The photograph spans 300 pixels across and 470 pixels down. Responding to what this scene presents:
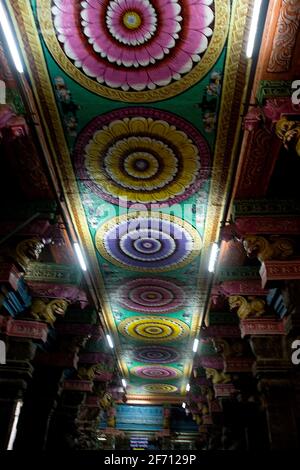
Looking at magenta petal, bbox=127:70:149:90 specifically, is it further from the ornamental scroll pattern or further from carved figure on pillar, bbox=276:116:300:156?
carved figure on pillar, bbox=276:116:300:156

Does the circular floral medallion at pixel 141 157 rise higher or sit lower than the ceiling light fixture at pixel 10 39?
higher

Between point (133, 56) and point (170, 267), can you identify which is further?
point (170, 267)

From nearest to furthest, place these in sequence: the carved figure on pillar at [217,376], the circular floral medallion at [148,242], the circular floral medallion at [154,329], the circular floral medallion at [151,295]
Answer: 1. the circular floral medallion at [148,242]
2. the circular floral medallion at [151,295]
3. the carved figure on pillar at [217,376]
4. the circular floral medallion at [154,329]

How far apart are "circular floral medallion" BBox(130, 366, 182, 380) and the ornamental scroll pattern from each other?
12871mm

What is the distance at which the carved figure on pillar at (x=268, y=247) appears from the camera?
532 cm

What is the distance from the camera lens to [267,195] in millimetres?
5621

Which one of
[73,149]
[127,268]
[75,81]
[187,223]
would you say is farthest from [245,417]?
[75,81]

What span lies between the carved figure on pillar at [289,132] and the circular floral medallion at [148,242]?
3084 mm

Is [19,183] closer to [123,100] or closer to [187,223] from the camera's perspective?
[123,100]

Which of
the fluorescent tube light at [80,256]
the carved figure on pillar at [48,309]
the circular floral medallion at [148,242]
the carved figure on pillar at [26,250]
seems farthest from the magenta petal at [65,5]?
the carved figure on pillar at [48,309]

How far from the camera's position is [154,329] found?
37.7 feet

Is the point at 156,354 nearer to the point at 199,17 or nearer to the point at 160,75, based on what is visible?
the point at 160,75

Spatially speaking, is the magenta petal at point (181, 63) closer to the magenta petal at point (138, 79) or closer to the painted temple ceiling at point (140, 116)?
the painted temple ceiling at point (140, 116)

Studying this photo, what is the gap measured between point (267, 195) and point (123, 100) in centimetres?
246
